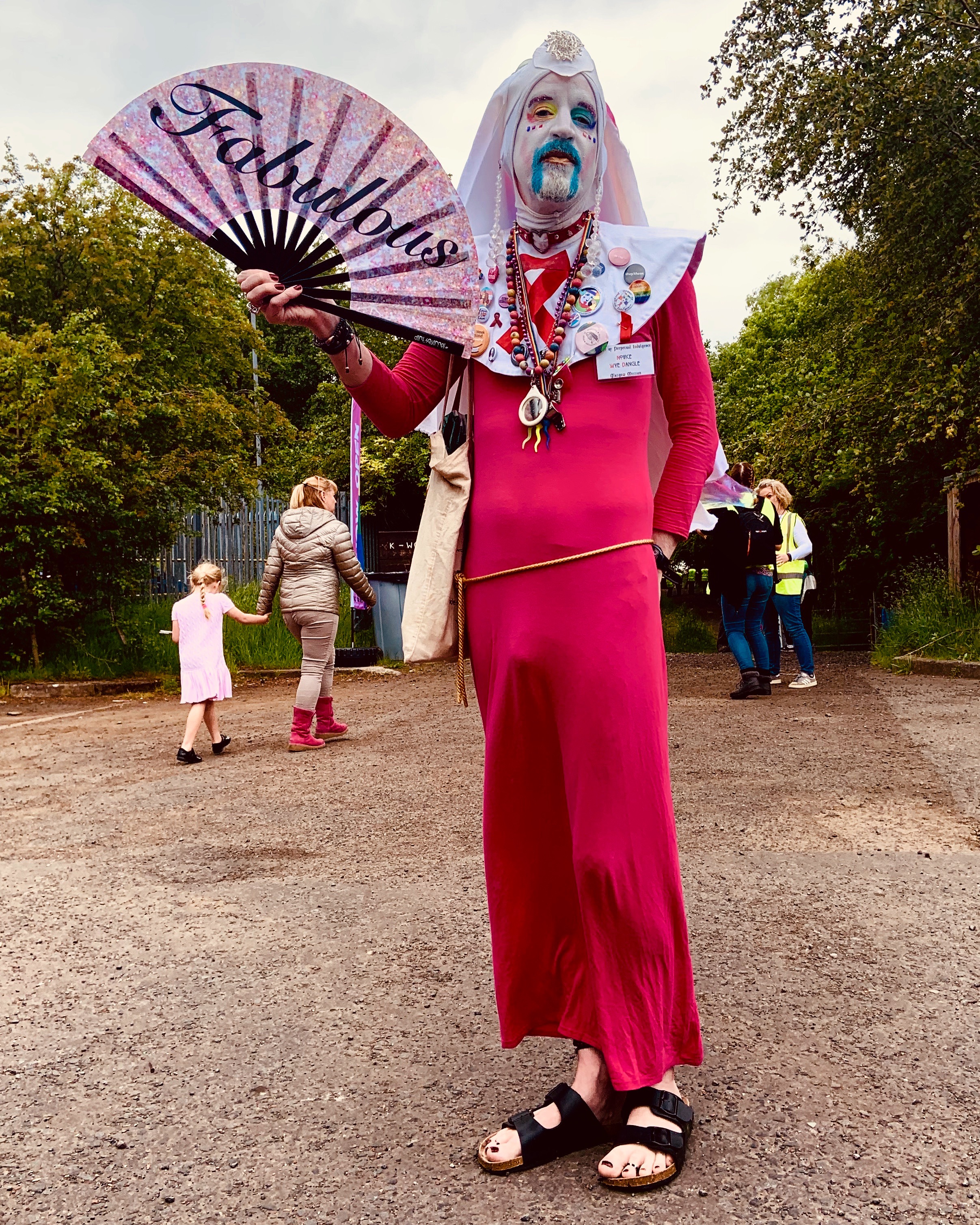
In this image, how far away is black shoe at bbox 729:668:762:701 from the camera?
998cm

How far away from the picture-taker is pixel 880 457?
13.3 metres

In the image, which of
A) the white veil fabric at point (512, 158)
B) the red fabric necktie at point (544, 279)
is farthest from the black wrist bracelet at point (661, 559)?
the white veil fabric at point (512, 158)

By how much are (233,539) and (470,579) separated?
16.7 meters

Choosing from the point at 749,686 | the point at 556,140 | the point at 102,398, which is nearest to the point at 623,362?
the point at 556,140

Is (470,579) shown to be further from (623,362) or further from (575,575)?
(623,362)

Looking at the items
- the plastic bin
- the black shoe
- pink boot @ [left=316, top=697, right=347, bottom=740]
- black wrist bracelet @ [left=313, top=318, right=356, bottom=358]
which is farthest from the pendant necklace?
the plastic bin

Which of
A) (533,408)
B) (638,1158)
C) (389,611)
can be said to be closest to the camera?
(638,1158)

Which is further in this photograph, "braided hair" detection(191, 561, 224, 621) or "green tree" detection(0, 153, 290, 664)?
"green tree" detection(0, 153, 290, 664)

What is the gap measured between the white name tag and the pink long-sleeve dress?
27 mm

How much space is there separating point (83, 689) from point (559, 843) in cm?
1074

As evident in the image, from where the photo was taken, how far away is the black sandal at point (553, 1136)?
2.27m

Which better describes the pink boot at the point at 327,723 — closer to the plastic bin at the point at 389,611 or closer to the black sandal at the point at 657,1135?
the black sandal at the point at 657,1135

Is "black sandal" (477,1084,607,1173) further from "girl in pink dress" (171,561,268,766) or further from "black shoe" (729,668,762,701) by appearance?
"black shoe" (729,668,762,701)

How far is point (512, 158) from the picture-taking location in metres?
2.54
